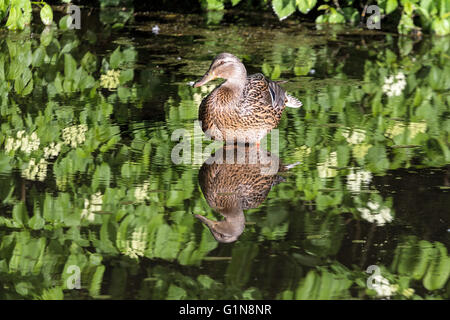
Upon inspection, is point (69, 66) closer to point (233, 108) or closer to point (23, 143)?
point (23, 143)

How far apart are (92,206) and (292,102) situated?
9.20ft

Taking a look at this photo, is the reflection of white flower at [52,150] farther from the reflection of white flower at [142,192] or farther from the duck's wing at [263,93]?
the duck's wing at [263,93]

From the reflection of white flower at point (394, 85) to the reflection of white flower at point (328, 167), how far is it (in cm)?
225

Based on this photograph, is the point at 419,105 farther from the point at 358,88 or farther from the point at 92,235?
the point at 92,235

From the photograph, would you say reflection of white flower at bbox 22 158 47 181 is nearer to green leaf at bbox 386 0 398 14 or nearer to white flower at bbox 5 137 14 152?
white flower at bbox 5 137 14 152

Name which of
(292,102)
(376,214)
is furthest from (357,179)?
(292,102)

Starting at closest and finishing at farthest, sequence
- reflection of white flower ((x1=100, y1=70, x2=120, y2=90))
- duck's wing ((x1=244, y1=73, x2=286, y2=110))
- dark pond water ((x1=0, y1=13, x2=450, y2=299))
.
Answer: dark pond water ((x1=0, y1=13, x2=450, y2=299))
duck's wing ((x1=244, y1=73, x2=286, y2=110))
reflection of white flower ((x1=100, y1=70, x2=120, y2=90))

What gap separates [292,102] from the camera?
780 centimetres

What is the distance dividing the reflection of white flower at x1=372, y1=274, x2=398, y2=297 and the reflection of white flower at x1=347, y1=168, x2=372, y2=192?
1.45 meters

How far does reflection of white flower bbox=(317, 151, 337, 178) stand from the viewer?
20.5 ft

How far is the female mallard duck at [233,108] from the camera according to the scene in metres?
6.76

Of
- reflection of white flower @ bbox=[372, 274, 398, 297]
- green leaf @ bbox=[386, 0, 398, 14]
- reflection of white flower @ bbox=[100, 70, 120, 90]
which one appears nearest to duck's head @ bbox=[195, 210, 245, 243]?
reflection of white flower @ bbox=[372, 274, 398, 297]

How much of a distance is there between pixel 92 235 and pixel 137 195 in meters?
0.75
